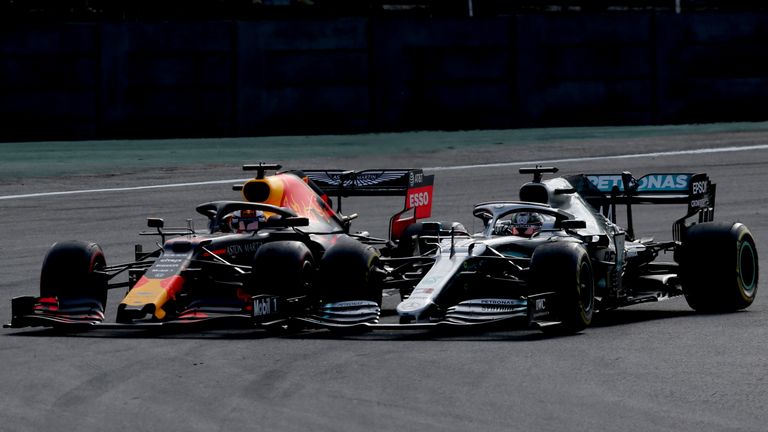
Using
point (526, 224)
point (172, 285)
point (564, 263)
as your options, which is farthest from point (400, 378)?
point (526, 224)

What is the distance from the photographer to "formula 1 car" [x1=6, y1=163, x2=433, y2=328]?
1279cm

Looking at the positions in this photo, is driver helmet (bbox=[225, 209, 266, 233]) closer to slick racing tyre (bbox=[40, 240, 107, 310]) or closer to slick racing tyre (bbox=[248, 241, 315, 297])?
slick racing tyre (bbox=[248, 241, 315, 297])

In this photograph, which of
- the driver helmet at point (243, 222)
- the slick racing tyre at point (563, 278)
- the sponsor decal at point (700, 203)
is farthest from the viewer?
the sponsor decal at point (700, 203)

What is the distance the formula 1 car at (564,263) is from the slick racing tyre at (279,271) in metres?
0.38

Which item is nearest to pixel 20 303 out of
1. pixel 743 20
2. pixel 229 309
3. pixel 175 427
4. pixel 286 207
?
pixel 229 309

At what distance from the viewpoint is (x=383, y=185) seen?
16.4 meters

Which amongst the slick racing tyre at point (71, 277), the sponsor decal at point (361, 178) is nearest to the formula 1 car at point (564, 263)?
the sponsor decal at point (361, 178)

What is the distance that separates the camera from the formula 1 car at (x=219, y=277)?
42.0 ft

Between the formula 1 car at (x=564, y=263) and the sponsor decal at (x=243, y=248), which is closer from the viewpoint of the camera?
the formula 1 car at (x=564, y=263)

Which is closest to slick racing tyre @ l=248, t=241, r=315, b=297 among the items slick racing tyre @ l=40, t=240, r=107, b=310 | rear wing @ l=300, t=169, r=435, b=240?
slick racing tyre @ l=40, t=240, r=107, b=310

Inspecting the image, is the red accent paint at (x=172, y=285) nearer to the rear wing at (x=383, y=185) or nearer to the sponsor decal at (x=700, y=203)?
the rear wing at (x=383, y=185)

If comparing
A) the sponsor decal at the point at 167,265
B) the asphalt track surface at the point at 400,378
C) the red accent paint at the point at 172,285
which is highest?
the sponsor decal at the point at 167,265

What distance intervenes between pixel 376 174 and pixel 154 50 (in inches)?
562

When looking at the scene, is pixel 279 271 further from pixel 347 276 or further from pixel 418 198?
pixel 418 198
